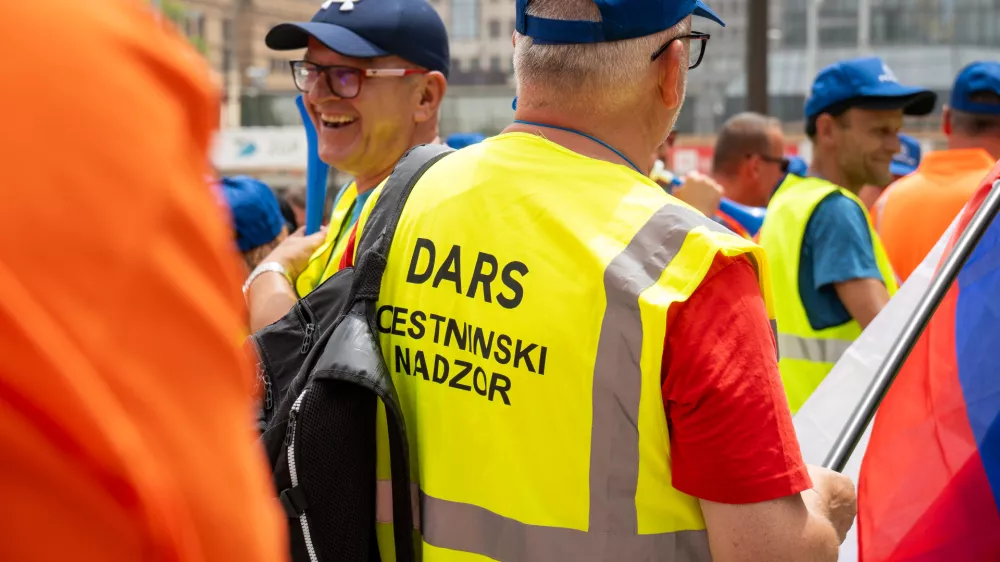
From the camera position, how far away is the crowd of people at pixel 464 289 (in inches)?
22.2

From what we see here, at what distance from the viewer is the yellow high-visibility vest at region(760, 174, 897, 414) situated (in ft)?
13.3

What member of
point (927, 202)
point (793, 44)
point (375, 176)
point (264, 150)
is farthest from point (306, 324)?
point (793, 44)

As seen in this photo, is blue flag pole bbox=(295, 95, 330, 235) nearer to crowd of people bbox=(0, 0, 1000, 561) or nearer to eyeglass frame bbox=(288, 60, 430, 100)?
crowd of people bbox=(0, 0, 1000, 561)

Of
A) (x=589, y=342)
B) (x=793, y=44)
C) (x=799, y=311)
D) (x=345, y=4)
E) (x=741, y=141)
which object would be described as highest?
(x=793, y=44)

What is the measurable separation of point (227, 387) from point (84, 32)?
0.21 meters

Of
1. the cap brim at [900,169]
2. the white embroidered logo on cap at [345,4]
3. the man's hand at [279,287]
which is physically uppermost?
the white embroidered logo on cap at [345,4]

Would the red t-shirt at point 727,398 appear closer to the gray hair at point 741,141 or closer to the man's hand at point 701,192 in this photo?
the man's hand at point 701,192

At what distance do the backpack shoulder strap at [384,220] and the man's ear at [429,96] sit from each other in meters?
1.03

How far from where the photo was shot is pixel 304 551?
5.70ft

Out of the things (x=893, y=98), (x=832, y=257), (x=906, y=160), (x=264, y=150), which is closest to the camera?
(x=832, y=257)

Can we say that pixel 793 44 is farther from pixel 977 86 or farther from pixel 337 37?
pixel 337 37

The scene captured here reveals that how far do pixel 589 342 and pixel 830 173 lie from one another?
10.8 feet

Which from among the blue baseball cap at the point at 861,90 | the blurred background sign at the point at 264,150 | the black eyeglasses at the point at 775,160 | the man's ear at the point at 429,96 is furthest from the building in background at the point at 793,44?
the man's ear at the point at 429,96

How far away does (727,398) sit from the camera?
5.11ft
